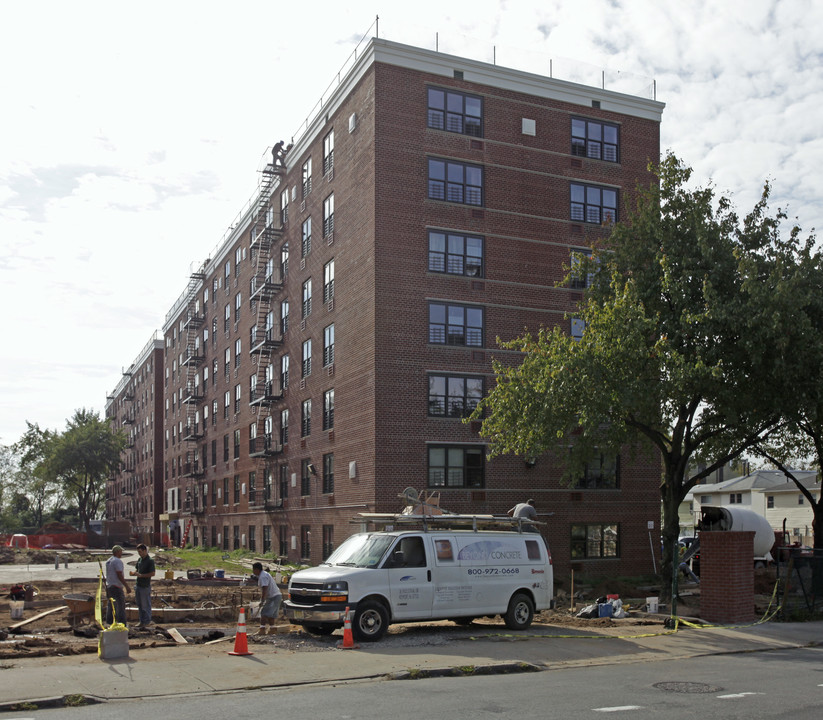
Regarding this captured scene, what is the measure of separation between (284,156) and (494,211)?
16.3m

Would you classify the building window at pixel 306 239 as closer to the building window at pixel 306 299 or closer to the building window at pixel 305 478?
the building window at pixel 306 299

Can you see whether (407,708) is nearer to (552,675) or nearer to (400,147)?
(552,675)

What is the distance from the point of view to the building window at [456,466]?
3428 centimetres

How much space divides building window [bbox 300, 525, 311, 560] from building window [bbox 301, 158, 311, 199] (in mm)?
16480

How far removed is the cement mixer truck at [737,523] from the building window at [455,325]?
11746 millimetres

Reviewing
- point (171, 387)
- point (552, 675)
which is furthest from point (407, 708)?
point (171, 387)

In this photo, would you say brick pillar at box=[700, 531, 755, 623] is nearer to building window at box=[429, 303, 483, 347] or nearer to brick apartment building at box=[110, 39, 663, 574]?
brick apartment building at box=[110, 39, 663, 574]

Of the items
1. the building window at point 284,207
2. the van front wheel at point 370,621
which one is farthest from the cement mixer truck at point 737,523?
the building window at point 284,207

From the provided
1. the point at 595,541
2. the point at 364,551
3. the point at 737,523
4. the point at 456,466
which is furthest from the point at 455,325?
the point at 364,551

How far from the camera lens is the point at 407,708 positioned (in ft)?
34.8

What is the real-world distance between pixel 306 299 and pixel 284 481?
32.1ft

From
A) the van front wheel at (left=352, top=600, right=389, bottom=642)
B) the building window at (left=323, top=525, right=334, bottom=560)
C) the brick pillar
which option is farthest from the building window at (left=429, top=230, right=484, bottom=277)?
the van front wheel at (left=352, top=600, right=389, bottom=642)

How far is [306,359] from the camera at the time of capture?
42625 mm

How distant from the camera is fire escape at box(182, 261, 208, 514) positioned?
6825 cm
